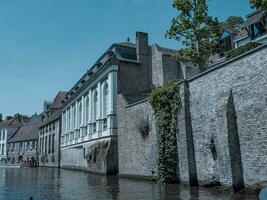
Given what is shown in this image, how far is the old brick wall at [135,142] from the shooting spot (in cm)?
1961

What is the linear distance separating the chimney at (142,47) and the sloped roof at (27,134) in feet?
140

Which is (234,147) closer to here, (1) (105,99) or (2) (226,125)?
(2) (226,125)

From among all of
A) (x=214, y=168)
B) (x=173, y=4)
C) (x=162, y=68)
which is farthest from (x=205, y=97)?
(x=162, y=68)

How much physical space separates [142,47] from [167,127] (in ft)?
50.8

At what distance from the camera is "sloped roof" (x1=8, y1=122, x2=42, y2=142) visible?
225 ft

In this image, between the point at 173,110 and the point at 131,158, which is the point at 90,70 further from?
the point at 173,110

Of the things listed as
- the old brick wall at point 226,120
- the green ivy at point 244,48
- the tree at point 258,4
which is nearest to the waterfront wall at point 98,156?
the old brick wall at point 226,120

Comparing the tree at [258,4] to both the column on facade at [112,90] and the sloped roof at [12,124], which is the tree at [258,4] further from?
the sloped roof at [12,124]

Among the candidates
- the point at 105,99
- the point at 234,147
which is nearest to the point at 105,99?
→ the point at 105,99

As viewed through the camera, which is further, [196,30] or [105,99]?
[105,99]

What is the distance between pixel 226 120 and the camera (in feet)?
44.4

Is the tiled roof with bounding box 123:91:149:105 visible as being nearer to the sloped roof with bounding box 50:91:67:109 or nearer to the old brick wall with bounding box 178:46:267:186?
the old brick wall with bounding box 178:46:267:186

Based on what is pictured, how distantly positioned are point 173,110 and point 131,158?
20.9ft

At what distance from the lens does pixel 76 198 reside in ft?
41.2
